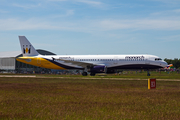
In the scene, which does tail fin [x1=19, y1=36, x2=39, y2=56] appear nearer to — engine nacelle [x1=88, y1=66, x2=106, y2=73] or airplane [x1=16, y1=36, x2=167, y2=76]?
airplane [x1=16, y1=36, x2=167, y2=76]

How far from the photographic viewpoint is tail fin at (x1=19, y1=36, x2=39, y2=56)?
200 ft

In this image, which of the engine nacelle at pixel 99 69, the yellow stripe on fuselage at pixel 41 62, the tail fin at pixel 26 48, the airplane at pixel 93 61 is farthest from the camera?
the tail fin at pixel 26 48

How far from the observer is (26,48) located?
61188 mm

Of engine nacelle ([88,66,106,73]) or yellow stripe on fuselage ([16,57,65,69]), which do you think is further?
yellow stripe on fuselage ([16,57,65,69])

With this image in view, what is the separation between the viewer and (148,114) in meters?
10.9

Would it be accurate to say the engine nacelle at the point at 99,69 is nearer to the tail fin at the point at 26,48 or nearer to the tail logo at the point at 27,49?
the tail fin at the point at 26,48

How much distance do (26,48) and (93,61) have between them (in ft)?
58.1

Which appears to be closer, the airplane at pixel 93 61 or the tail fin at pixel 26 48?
the airplane at pixel 93 61

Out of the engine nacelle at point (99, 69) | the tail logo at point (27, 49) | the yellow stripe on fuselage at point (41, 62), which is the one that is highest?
the tail logo at point (27, 49)

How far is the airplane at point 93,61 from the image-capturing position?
51812mm

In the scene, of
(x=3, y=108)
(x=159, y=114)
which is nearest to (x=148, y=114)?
(x=159, y=114)

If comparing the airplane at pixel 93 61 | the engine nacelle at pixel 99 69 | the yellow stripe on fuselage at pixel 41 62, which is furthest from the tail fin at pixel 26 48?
the engine nacelle at pixel 99 69

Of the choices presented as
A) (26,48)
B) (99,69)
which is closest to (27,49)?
(26,48)

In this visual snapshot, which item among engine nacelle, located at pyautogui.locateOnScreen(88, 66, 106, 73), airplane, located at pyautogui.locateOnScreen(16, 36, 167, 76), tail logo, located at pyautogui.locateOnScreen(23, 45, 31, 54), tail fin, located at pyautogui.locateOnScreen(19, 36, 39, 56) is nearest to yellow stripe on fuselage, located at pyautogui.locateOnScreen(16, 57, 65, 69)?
airplane, located at pyautogui.locateOnScreen(16, 36, 167, 76)
